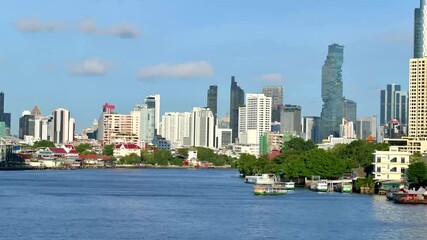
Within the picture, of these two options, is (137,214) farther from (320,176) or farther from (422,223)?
(320,176)

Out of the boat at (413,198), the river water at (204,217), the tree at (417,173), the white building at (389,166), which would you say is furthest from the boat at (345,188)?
the boat at (413,198)

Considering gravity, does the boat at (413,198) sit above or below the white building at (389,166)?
below

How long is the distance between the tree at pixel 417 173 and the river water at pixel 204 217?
4.00 m

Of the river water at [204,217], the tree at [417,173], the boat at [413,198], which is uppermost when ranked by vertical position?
the tree at [417,173]

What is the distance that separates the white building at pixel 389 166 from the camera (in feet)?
278

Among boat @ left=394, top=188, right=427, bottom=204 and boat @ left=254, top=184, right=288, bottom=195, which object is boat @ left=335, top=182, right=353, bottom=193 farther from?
boat @ left=394, top=188, right=427, bottom=204

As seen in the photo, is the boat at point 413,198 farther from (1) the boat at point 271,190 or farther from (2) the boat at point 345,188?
(2) the boat at point 345,188

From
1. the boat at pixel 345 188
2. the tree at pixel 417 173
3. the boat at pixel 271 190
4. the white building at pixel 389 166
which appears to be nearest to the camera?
the tree at pixel 417 173

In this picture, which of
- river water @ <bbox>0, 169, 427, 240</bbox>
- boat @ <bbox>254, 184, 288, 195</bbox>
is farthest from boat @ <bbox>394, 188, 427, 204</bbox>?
boat @ <bbox>254, 184, 288, 195</bbox>

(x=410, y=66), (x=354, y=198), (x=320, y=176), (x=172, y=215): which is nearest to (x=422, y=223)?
(x=172, y=215)

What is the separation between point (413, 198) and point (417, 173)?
11.2 m

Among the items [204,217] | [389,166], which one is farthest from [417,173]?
[204,217]

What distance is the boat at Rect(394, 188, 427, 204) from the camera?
66819 mm

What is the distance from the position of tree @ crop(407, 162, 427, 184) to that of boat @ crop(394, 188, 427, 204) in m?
9.49
